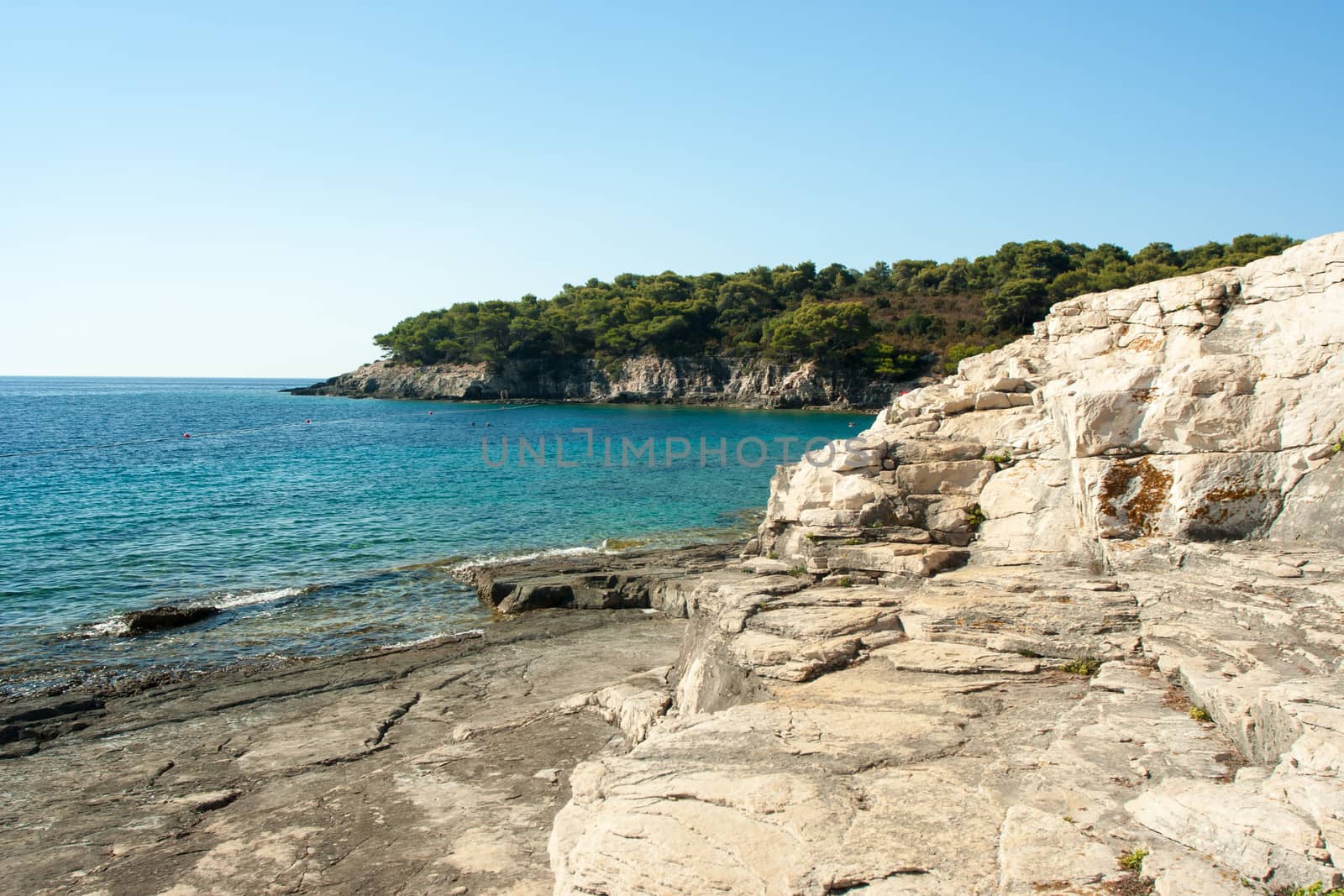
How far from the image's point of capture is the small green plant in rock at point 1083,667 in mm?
7676

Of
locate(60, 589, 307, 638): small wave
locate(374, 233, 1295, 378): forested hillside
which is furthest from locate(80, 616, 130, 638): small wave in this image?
locate(374, 233, 1295, 378): forested hillside

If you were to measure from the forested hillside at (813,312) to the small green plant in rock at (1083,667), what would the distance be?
221 ft

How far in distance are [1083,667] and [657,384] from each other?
96.2 metres

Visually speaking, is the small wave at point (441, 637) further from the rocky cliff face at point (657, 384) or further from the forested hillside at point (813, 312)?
the rocky cliff face at point (657, 384)

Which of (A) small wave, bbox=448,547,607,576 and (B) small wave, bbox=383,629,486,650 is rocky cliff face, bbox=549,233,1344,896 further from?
(A) small wave, bbox=448,547,607,576

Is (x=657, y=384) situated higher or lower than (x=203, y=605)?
higher

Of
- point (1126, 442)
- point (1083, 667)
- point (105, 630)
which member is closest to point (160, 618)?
point (105, 630)

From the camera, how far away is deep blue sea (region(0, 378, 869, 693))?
56.1ft

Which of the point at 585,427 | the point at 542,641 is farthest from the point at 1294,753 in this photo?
the point at 585,427

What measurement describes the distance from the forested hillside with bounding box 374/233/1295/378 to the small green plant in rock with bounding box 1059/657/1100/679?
67437mm

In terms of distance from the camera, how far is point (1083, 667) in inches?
304

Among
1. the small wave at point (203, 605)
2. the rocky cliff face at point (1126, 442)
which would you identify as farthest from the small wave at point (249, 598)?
the rocky cliff face at point (1126, 442)

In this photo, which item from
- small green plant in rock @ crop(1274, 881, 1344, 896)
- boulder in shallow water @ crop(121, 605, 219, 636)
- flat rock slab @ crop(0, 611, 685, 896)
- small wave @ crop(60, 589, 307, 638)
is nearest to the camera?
small green plant in rock @ crop(1274, 881, 1344, 896)

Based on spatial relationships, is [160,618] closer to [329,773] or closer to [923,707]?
[329,773]
